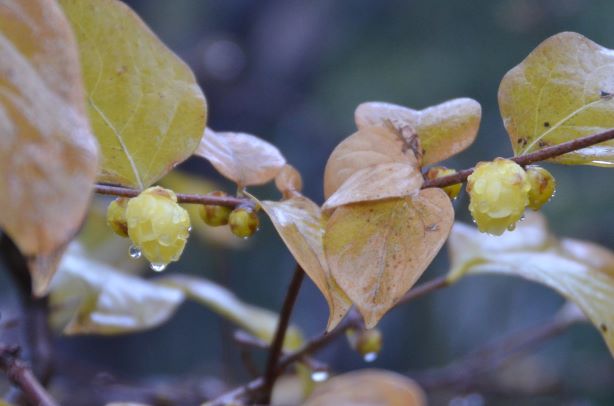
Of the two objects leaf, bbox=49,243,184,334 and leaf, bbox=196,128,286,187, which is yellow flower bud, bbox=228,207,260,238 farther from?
leaf, bbox=49,243,184,334

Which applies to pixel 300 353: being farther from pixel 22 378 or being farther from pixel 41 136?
pixel 41 136

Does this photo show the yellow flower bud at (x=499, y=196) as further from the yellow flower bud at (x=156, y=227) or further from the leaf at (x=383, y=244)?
the yellow flower bud at (x=156, y=227)

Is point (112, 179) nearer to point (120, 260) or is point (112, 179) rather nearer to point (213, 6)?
point (120, 260)

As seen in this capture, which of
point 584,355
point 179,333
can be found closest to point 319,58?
point 179,333

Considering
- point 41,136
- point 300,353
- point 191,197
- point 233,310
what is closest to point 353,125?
point 233,310

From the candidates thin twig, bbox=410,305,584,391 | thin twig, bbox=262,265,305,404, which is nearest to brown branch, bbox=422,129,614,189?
thin twig, bbox=262,265,305,404

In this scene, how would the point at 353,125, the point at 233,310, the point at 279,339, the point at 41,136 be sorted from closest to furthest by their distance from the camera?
the point at 41,136 → the point at 279,339 → the point at 233,310 → the point at 353,125

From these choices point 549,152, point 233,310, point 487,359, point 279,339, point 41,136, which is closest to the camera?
point 41,136
